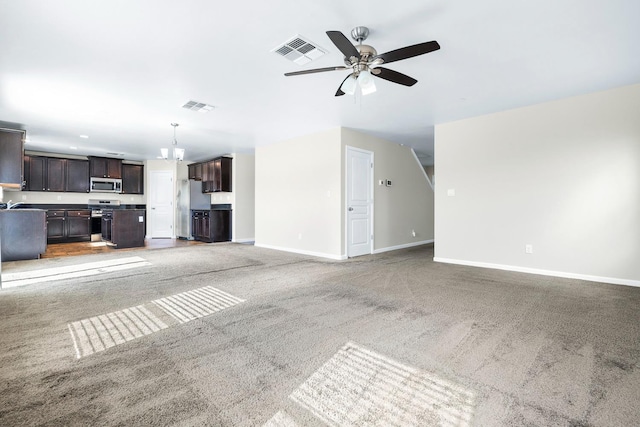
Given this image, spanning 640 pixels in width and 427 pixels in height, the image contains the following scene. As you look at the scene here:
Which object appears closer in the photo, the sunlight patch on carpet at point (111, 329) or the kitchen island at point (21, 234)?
the sunlight patch on carpet at point (111, 329)

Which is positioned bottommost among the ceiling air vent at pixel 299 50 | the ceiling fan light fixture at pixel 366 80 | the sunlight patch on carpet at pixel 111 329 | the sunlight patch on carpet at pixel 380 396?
the sunlight patch on carpet at pixel 380 396

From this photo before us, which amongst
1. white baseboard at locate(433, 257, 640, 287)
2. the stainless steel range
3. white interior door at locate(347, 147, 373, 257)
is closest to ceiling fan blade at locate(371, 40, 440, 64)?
white interior door at locate(347, 147, 373, 257)

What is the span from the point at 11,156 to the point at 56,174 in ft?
9.74

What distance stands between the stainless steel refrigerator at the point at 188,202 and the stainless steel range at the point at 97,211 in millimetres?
1925

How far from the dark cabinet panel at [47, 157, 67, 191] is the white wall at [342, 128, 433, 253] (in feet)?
25.8

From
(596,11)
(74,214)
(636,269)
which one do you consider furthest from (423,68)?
(74,214)

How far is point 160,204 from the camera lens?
30.8 feet

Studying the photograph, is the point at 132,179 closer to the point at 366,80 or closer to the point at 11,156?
the point at 11,156

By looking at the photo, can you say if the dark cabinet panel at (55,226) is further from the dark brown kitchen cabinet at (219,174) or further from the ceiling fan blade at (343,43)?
the ceiling fan blade at (343,43)

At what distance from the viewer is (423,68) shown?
3.28 meters

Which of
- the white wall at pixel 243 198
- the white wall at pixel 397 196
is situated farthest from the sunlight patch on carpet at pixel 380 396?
the white wall at pixel 243 198

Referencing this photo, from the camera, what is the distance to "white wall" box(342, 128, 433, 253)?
6.34 meters

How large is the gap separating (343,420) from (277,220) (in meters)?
5.69

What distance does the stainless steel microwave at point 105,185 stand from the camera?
8548 mm
